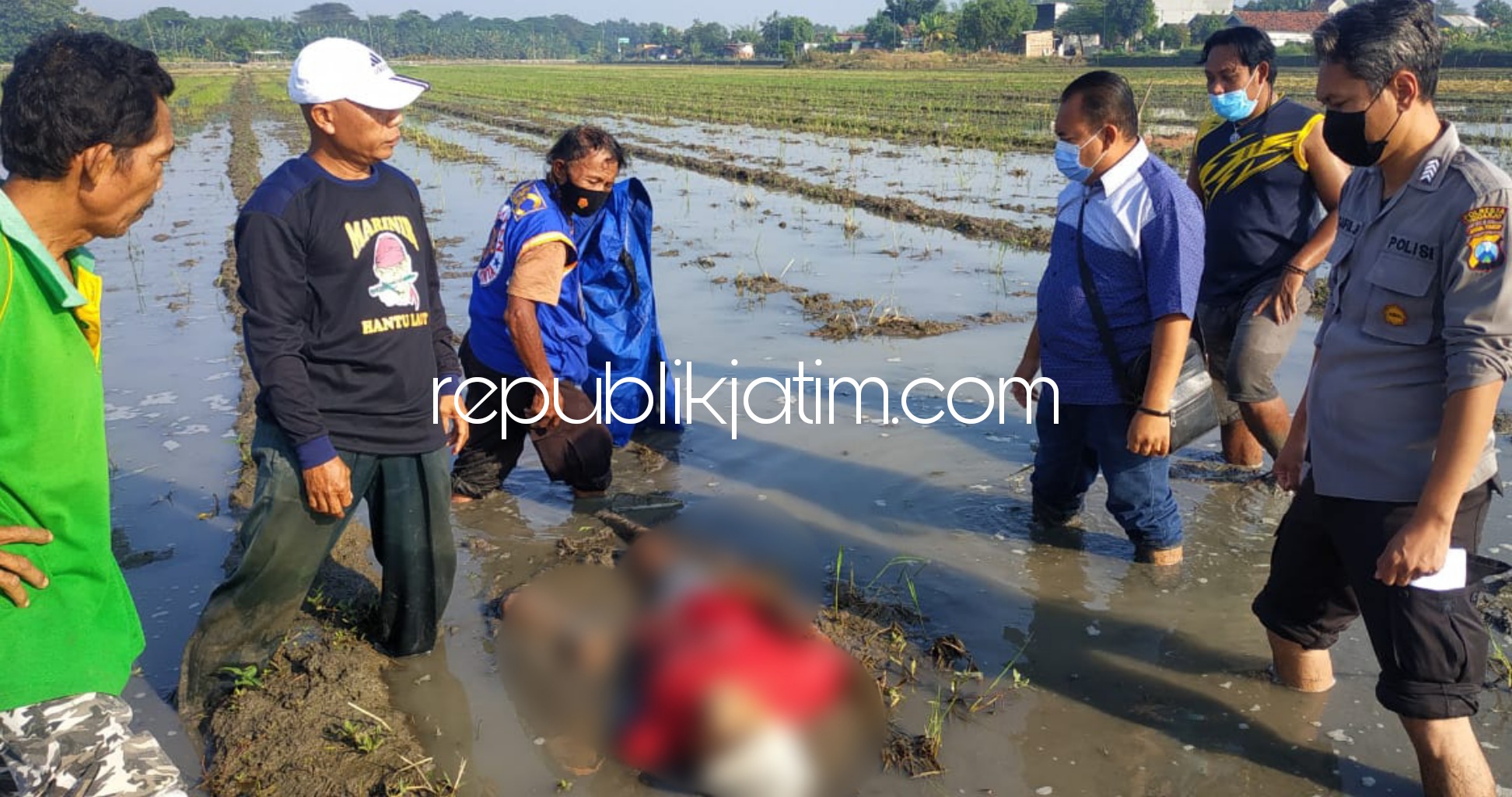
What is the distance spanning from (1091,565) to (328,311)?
2.79m

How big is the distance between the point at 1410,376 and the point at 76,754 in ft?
8.78

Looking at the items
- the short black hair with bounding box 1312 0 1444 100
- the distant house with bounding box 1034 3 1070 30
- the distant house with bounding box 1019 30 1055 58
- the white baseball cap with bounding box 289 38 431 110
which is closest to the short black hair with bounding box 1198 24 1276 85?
the short black hair with bounding box 1312 0 1444 100

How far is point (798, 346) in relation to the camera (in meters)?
6.87

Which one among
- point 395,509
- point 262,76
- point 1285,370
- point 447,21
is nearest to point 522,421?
point 395,509

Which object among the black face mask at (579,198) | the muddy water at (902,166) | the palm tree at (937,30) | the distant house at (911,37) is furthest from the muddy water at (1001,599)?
the distant house at (911,37)

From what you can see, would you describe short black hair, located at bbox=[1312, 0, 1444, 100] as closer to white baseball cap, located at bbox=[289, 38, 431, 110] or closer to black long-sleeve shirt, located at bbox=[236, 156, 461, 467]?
white baseball cap, located at bbox=[289, 38, 431, 110]

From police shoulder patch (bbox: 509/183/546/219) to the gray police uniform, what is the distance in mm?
2725

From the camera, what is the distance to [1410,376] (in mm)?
2299

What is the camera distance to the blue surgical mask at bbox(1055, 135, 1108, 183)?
3.45 m

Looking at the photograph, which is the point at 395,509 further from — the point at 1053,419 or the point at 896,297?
the point at 896,297

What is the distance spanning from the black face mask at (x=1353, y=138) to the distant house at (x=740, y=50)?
324 feet

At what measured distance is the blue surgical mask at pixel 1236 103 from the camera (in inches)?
161

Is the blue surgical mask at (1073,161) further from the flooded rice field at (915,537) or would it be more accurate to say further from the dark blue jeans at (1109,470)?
the flooded rice field at (915,537)

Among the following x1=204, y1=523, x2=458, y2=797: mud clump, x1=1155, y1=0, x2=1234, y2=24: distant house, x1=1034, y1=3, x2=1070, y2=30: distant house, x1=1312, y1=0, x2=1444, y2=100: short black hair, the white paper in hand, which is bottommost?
x1=204, y1=523, x2=458, y2=797: mud clump
